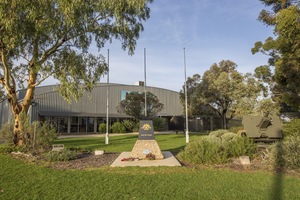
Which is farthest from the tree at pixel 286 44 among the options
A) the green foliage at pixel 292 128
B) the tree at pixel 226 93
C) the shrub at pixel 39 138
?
the shrub at pixel 39 138

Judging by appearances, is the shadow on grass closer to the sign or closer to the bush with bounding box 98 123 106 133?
the sign

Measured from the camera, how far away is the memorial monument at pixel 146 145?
1022cm

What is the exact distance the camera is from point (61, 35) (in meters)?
11.8

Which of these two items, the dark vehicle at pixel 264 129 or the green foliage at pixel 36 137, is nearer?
the green foliage at pixel 36 137

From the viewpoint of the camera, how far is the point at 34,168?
26.7 ft

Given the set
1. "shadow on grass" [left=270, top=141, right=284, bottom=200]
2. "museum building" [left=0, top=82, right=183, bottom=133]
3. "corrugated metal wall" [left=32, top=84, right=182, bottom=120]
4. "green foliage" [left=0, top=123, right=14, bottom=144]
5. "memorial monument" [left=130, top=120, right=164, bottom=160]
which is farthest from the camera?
"corrugated metal wall" [left=32, top=84, right=182, bottom=120]

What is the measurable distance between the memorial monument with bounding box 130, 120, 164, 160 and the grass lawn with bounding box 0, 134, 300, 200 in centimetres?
203

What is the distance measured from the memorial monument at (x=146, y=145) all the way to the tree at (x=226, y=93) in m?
18.7

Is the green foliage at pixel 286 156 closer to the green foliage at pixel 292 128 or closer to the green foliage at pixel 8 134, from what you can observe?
the green foliage at pixel 292 128

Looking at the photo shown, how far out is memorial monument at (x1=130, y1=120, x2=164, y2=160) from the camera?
402 inches

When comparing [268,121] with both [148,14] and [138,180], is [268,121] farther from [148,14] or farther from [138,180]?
[138,180]

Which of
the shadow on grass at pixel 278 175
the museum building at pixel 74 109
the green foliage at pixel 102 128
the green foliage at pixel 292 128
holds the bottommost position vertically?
the shadow on grass at pixel 278 175

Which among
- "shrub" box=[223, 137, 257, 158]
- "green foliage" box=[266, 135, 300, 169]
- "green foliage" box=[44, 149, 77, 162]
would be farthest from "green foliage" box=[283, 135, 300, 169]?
"green foliage" box=[44, 149, 77, 162]

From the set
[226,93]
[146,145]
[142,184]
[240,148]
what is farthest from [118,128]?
[142,184]
